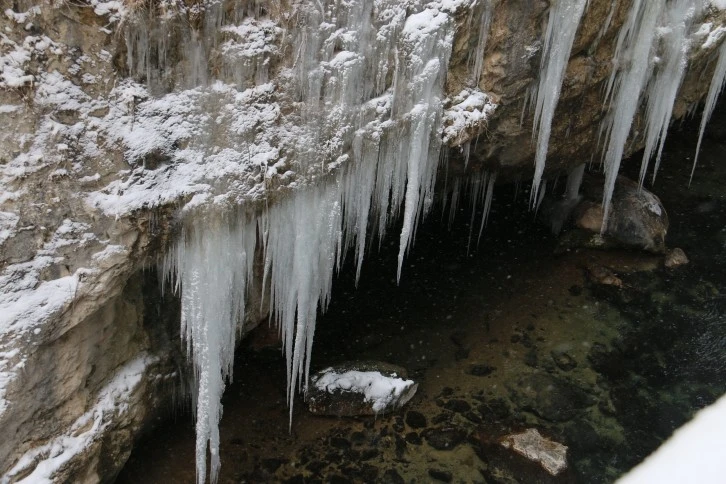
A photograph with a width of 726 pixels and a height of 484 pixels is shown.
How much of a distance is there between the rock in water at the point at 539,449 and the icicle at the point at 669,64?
3641mm

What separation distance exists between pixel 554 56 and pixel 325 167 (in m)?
2.37

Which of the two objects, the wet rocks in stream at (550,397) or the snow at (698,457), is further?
the wet rocks in stream at (550,397)

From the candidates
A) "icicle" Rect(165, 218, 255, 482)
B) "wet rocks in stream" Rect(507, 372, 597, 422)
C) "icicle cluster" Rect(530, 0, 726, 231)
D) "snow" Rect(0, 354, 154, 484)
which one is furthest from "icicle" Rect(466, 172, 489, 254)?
"snow" Rect(0, 354, 154, 484)

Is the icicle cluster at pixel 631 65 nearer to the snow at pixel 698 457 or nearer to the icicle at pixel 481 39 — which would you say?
the icicle at pixel 481 39

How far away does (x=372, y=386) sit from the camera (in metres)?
5.99

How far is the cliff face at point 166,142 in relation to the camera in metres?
3.71

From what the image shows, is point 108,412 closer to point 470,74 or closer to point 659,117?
point 470,74

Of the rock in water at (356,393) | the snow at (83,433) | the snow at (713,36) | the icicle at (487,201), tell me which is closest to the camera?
the snow at (83,433)

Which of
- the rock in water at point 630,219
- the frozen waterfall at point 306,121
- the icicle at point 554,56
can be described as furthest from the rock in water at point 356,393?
the rock in water at point 630,219

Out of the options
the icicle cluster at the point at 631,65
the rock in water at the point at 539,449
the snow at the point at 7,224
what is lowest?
the rock in water at the point at 539,449

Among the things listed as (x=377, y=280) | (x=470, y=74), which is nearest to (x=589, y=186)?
(x=377, y=280)

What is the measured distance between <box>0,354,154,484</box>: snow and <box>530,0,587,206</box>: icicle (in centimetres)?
420

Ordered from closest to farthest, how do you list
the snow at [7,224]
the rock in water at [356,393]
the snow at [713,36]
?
the snow at [7,224], the rock in water at [356,393], the snow at [713,36]

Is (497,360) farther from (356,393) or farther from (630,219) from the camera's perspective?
(630,219)
